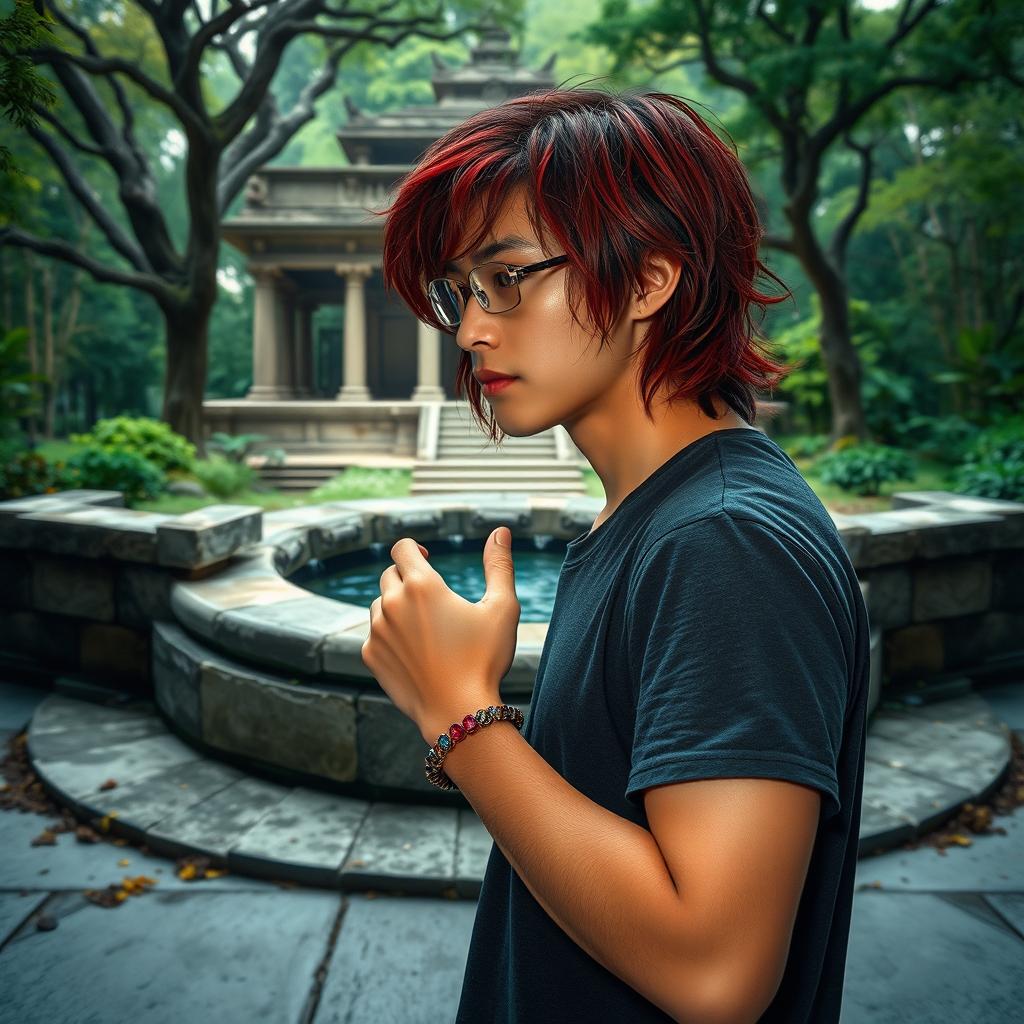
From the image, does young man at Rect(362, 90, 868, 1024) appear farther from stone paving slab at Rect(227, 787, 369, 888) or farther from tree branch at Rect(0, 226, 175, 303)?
tree branch at Rect(0, 226, 175, 303)

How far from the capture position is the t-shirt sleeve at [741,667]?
700 mm

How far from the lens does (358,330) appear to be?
20.0 meters

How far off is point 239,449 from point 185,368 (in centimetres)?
196

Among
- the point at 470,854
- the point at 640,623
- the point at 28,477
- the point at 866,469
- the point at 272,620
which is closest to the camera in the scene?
the point at 640,623

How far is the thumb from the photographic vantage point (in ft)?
3.30

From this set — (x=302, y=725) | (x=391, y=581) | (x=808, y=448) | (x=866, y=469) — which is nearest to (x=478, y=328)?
(x=391, y=581)

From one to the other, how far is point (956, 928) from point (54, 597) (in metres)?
5.00

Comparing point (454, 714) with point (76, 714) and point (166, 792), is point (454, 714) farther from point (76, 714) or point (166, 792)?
point (76, 714)

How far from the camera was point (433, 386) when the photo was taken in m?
19.3

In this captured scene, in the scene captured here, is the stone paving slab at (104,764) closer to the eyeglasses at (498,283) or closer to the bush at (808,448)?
the eyeglasses at (498,283)

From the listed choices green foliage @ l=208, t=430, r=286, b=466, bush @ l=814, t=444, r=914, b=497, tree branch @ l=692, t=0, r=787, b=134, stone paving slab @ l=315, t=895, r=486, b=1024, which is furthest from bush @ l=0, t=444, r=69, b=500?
tree branch @ l=692, t=0, r=787, b=134

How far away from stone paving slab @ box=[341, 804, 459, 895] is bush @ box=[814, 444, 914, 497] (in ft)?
31.3

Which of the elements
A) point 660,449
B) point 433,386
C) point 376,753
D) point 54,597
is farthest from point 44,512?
point 433,386

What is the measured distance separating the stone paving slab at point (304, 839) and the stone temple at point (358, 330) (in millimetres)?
9545
